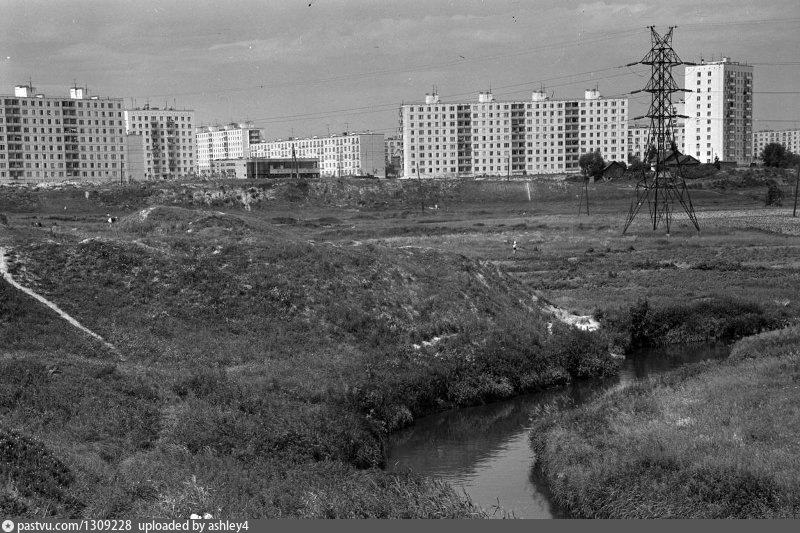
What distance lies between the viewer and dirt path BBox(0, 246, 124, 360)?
3609 centimetres

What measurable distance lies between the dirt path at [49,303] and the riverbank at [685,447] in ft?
53.0

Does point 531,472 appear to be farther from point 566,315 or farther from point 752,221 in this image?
point 752,221

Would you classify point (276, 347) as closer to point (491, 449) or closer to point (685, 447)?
point (491, 449)

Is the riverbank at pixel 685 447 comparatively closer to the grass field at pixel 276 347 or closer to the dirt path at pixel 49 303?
the grass field at pixel 276 347

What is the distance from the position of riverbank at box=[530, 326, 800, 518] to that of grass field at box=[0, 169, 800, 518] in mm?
4339

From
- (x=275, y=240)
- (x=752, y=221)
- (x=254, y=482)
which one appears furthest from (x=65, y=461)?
(x=752, y=221)

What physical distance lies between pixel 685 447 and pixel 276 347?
58.2 feet

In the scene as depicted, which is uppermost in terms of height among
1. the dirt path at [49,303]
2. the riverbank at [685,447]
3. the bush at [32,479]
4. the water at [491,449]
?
the dirt path at [49,303]

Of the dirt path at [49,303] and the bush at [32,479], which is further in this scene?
the dirt path at [49,303]

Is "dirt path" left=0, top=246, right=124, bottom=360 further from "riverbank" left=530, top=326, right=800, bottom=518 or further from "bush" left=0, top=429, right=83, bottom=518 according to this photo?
"riverbank" left=530, top=326, right=800, bottom=518

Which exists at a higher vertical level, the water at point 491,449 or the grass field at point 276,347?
the grass field at point 276,347

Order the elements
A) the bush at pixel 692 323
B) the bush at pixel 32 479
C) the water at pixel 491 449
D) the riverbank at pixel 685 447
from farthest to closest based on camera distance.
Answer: the bush at pixel 692 323 < the water at pixel 491 449 < the riverbank at pixel 685 447 < the bush at pixel 32 479

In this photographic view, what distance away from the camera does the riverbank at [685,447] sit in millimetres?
23062

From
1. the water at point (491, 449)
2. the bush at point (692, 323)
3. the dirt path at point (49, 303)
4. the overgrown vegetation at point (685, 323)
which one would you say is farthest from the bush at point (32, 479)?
the bush at point (692, 323)
